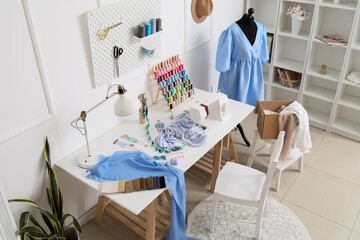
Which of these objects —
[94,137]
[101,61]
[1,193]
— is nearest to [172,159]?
[94,137]

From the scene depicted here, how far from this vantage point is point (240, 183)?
271cm

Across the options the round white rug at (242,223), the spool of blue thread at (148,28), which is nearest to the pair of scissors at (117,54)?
the spool of blue thread at (148,28)

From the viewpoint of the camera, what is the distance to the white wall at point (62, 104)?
2148 mm

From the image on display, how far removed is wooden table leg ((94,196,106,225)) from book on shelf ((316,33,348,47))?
105 inches

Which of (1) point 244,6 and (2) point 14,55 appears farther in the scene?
(1) point 244,6

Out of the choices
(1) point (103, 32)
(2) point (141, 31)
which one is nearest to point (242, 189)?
(2) point (141, 31)

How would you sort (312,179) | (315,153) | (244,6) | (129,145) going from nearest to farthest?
(129,145) < (312,179) < (315,153) < (244,6)

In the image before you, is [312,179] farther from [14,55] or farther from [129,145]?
[14,55]

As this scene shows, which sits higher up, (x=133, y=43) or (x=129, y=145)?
(x=133, y=43)

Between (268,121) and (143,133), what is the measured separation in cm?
107

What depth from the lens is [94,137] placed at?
2715 millimetres

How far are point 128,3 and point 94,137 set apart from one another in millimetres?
1026

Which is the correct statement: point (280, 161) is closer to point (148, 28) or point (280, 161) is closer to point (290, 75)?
point (290, 75)

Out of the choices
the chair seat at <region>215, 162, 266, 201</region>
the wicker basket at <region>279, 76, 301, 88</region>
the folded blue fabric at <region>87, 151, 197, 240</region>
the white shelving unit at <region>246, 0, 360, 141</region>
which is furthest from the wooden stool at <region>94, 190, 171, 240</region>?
the white shelving unit at <region>246, 0, 360, 141</region>
